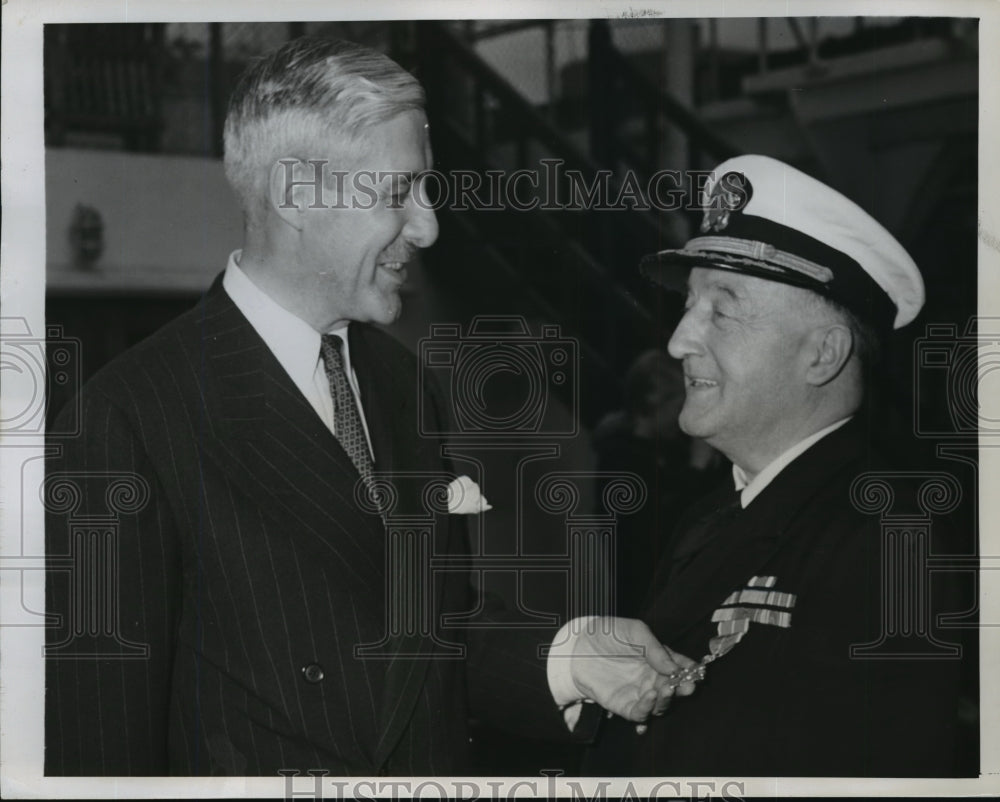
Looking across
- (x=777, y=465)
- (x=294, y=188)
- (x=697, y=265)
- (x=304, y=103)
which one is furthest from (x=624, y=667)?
(x=304, y=103)

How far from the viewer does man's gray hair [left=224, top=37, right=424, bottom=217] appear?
3.06m

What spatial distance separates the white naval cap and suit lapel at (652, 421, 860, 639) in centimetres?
40

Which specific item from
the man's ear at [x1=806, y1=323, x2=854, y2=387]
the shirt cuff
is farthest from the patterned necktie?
the man's ear at [x1=806, y1=323, x2=854, y2=387]

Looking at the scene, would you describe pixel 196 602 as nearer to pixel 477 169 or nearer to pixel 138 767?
pixel 138 767

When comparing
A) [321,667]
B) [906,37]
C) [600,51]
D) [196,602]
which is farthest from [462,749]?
[906,37]

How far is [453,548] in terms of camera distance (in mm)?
3174

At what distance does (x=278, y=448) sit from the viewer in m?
3.06

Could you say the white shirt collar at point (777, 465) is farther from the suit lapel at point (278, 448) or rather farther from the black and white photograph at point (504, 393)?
the suit lapel at point (278, 448)

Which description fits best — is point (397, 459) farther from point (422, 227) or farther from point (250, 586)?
point (422, 227)

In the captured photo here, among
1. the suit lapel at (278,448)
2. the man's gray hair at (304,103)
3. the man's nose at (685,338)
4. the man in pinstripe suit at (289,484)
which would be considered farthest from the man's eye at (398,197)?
the man's nose at (685,338)

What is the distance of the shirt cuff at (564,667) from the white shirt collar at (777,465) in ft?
1.86

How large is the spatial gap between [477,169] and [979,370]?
156 cm

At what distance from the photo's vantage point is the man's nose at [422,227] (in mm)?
3119

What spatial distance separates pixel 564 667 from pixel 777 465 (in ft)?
2.73
